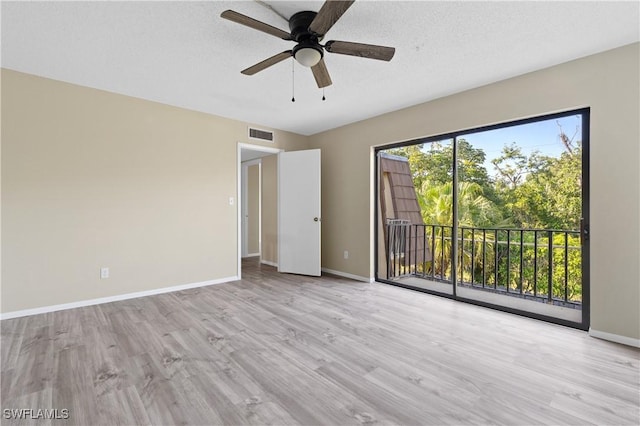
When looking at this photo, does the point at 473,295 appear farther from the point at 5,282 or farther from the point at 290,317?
the point at 5,282

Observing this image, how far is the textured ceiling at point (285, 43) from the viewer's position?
2.03 meters

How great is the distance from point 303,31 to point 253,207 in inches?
205

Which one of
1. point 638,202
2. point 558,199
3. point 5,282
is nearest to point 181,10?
point 5,282

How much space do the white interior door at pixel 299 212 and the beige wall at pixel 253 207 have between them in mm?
1861

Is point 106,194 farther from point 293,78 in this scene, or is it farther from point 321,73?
point 321,73

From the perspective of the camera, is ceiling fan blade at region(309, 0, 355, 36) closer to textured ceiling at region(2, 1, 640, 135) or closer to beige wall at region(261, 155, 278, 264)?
textured ceiling at region(2, 1, 640, 135)

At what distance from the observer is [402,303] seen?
3.49 meters

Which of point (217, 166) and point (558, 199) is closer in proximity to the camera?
point (558, 199)

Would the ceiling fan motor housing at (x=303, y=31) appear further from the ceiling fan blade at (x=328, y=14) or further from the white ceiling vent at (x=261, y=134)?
the white ceiling vent at (x=261, y=134)

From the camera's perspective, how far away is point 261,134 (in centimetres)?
488

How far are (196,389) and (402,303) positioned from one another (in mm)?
2440

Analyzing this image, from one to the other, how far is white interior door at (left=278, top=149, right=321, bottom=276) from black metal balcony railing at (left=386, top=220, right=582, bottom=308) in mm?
1264

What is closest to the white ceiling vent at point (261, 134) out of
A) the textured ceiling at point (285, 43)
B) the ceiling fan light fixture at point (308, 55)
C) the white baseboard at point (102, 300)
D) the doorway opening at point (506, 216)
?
the textured ceiling at point (285, 43)

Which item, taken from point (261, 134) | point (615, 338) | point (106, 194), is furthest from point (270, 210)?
point (615, 338)
